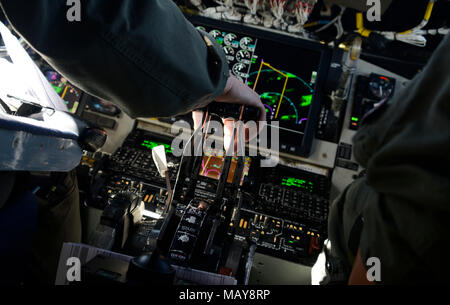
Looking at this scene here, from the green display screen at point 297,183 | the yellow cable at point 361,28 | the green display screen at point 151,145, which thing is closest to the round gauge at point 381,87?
the yellow cable at point 361,28

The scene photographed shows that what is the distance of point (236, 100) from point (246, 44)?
1.58 meters

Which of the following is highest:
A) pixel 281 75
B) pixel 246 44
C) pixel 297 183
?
pixel 246 44

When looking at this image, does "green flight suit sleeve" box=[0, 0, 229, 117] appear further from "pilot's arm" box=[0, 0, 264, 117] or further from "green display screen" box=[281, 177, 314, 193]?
"green display screen" box=[281, 177, 314, 193]

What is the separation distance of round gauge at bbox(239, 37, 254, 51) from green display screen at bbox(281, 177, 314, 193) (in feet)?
3.56

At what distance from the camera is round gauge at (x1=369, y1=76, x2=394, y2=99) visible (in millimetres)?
2344

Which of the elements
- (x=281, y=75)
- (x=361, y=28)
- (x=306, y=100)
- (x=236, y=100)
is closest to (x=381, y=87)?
(x=361, y=28)

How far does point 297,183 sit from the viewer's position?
7.27ft

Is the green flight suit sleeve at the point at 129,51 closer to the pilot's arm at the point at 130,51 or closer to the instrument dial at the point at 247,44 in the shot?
the pilot's arm at the point at 130,51

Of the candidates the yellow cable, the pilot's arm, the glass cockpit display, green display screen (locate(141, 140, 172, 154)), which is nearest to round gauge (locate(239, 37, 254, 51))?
the glass cockpit display

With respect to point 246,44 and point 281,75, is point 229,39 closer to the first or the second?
point 246,44

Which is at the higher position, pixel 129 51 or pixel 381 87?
pixel 381 87

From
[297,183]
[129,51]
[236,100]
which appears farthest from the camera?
[297,183]
